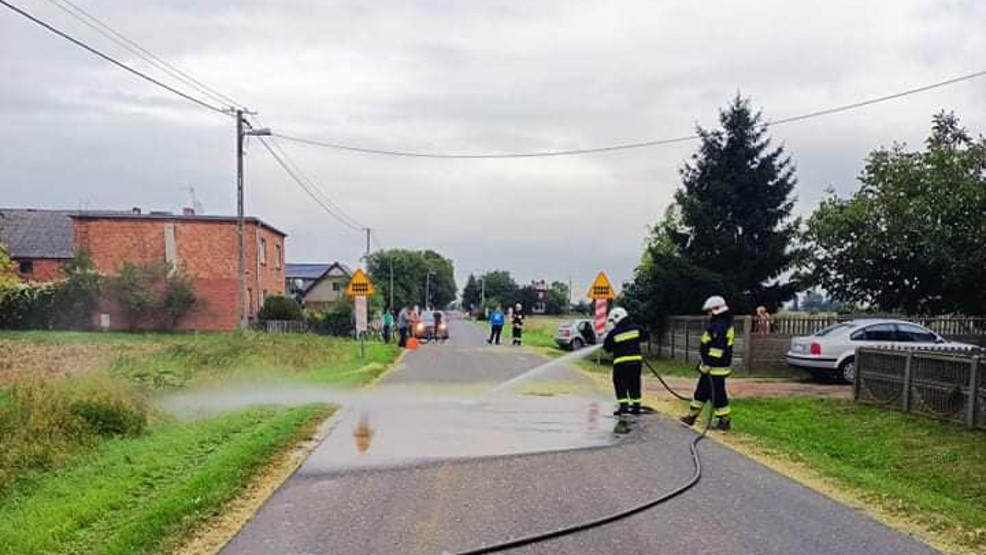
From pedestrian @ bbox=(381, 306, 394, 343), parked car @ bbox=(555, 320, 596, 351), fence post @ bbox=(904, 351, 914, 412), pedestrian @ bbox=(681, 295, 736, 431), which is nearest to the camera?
pedestrian @ bbox=(681, 295, 736, 431)

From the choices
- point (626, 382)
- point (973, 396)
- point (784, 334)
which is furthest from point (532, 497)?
point (784, 334)

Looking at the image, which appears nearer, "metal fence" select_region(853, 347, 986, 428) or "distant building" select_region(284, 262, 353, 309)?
"metal fence" select_region(853, 347, 986, 428)

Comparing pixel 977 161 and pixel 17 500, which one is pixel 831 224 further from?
pixel 17 500

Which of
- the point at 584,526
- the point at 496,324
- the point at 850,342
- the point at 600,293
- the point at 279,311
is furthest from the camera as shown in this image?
the point at 279,311

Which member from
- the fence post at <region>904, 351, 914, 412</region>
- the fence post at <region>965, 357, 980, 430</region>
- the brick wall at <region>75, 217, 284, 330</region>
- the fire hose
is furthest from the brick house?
the fire hose

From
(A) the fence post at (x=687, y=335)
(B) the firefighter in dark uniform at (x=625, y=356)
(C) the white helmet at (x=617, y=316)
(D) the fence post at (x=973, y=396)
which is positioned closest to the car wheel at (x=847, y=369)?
(A) the fence post at (x=687, y=335)

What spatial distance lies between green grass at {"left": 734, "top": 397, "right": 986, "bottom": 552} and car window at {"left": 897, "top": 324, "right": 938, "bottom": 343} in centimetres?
483

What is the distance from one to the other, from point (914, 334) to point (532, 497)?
13414 millimetres

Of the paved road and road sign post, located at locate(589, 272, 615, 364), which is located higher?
road sign post, located at locate(589, 272, 615, 364)

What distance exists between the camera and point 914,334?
17203mm

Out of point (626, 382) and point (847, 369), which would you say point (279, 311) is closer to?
point (847, 369)

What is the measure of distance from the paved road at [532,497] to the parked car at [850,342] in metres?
7.24

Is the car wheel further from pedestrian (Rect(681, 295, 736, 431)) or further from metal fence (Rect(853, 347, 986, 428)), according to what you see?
pedestrian (Rect(681, 295, 736, 431))

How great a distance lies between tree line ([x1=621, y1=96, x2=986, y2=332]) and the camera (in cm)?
2103
